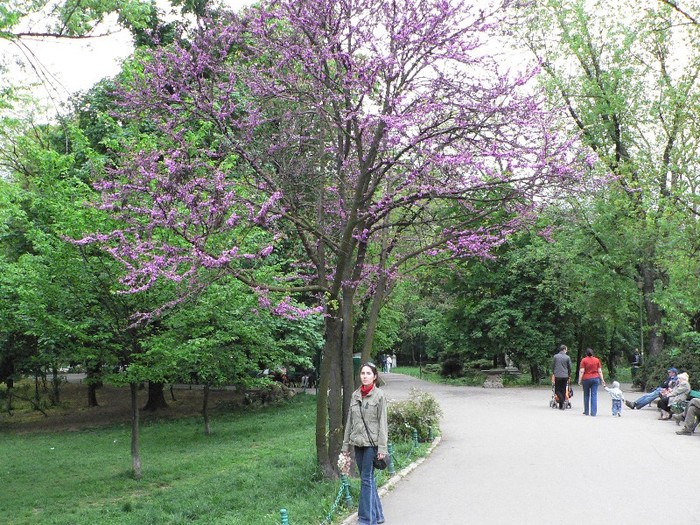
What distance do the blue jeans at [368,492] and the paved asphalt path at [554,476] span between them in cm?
35

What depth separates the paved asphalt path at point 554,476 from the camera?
691 centimetres

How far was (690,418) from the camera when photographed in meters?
12.6

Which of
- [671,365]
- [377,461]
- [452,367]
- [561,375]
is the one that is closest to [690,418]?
[561,375]

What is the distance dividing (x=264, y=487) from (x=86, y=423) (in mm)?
17062

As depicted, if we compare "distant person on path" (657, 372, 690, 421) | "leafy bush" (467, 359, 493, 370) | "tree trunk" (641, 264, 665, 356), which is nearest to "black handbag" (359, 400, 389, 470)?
"distant person on path" (657, 372, 690, 421)

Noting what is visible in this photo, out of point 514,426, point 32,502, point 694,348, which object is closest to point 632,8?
point 694,348

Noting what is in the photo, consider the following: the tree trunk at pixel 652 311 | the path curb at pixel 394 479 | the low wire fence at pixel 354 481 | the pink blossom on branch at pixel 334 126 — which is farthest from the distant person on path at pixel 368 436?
the tree trunk at pixel 652 311

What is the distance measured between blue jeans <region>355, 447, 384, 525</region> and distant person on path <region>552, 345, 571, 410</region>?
12.2m

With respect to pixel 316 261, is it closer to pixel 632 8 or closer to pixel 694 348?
pixel 694 348

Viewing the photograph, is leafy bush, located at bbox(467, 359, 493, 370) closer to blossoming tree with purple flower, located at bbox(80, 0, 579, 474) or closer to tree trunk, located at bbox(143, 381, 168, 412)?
tree trunk, located at bbox(143, 381, 168, 412)

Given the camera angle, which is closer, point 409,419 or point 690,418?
point 409,419

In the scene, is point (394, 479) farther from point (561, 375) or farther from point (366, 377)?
point (561, 375)

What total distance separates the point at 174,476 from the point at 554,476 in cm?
795

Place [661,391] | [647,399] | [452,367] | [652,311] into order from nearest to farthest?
[661,391] → [647,399] → [652,311] → [452,367]
